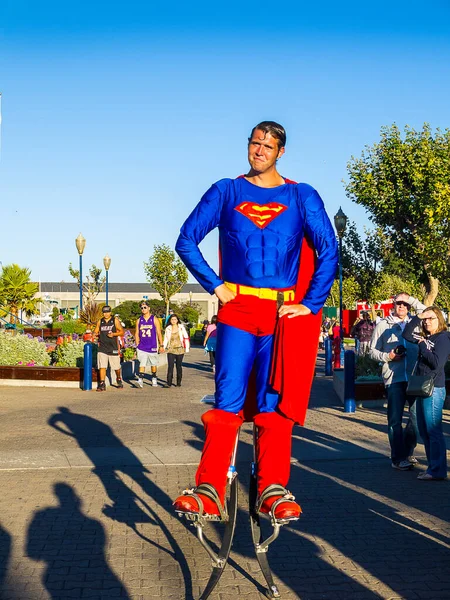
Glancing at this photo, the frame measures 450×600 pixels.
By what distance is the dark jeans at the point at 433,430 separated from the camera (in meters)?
8.60

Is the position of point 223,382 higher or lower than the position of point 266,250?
lower

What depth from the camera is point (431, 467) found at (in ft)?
28.4

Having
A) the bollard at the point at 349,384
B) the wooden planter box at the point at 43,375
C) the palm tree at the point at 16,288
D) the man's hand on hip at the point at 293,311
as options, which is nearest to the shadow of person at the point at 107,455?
the man's hand on hip at the point at 293,311

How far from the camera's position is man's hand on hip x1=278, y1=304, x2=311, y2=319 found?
15.2 feet

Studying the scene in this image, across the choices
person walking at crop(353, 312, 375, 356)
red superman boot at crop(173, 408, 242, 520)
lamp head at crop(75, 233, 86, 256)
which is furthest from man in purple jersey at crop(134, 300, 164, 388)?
red superman boot at crop(173, 408, 242, 520)

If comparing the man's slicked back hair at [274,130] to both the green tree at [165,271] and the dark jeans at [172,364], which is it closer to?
the dark jeans at [172,364]

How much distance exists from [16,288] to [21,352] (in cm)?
3721

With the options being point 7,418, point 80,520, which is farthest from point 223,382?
point 7,418

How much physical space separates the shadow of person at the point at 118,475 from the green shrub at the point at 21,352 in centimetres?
704

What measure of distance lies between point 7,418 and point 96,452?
13.6ft

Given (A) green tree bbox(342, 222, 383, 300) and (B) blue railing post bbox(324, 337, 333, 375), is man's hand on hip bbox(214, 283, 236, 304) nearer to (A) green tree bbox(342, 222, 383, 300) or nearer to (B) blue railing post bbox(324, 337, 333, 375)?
(B) blue railing post bbox(324, 337, 333, 375)

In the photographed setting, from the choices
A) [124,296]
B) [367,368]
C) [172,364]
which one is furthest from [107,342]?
[124,296]

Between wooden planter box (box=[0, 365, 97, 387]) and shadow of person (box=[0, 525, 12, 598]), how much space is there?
13.0 m

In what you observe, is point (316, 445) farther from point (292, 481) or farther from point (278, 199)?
point (278, 199)
